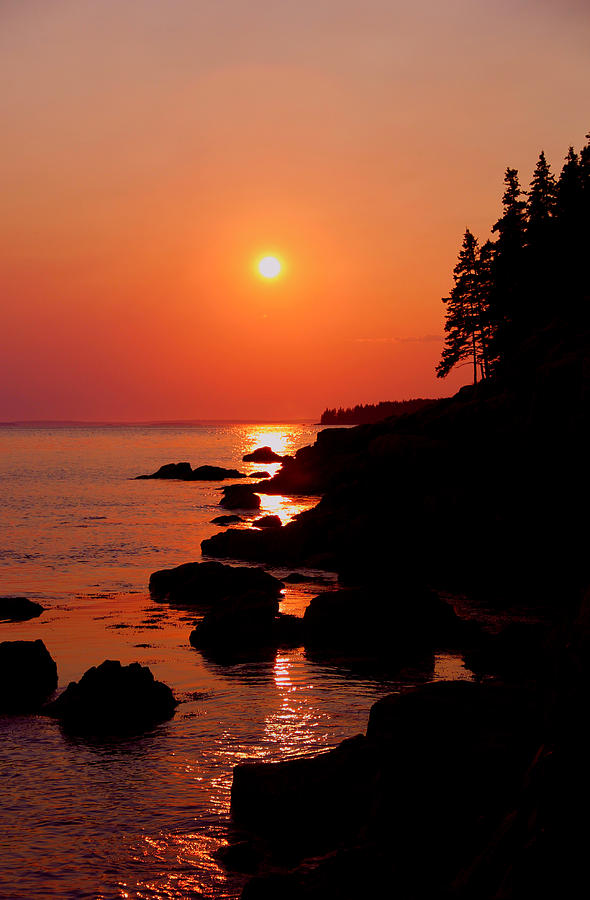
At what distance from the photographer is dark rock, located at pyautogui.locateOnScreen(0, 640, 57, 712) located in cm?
1532

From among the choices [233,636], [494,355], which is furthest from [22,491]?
[233,636]

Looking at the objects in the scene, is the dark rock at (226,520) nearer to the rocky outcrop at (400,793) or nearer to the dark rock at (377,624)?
the dark rock at (377,624)

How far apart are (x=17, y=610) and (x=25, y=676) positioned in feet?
27.4

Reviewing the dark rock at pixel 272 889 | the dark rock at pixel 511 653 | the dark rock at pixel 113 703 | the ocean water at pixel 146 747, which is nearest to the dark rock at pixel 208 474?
Answer: the ocean water at pixel 146 747

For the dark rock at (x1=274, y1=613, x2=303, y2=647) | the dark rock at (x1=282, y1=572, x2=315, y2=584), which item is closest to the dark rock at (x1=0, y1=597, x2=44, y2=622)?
the dark rock at (x1=274, y1=613, x2=303, y2=647)

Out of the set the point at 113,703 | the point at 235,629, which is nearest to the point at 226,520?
the point at 235,629

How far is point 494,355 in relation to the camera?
246 ft

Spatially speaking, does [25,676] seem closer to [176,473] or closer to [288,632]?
[288,632]

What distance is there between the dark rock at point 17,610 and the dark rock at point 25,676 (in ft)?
24.6

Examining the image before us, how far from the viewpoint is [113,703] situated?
1398cm

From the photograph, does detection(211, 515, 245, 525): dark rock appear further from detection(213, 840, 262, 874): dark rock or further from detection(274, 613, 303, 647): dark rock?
detection(213, 840, 262, 874): dark rock

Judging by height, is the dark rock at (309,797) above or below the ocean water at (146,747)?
above

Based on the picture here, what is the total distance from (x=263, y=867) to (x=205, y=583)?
18.1 metres

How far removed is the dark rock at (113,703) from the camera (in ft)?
45.1
